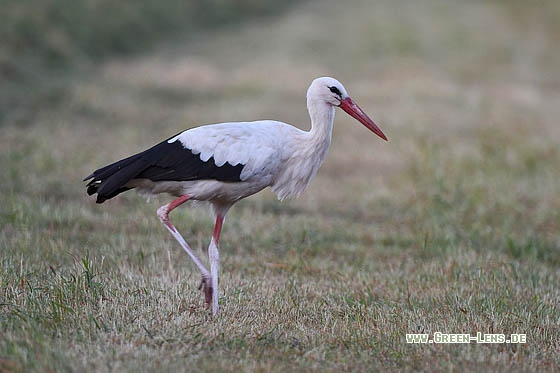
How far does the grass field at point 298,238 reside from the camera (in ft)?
14.1

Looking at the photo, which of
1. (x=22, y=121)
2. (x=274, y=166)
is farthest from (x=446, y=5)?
(x=274, y=166)

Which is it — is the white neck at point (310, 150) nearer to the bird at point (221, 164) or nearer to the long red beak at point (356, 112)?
the bird at point (221, 164)

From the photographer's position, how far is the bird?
17.0ft

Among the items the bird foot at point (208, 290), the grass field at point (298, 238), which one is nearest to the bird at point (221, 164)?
the bird foot at point (208, 290)

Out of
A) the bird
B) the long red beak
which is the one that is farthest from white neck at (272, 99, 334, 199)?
the long red beak

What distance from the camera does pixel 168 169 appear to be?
17.1ft

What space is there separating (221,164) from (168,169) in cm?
35

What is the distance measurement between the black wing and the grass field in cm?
60

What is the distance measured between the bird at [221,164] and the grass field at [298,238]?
1.83ft

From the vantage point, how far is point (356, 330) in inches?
185

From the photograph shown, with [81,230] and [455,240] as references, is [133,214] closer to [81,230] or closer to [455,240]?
[81,230]

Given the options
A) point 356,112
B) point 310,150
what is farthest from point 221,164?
point 356,112

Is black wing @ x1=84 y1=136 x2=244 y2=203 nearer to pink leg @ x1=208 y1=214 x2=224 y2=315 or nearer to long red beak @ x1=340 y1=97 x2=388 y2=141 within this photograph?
pink leg @ x1=208 y1=214 x2=224 y2=315

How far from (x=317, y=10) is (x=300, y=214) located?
2327 centimetres
